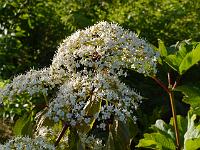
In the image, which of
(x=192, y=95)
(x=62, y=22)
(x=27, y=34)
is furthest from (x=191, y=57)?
(x=27, y=34)

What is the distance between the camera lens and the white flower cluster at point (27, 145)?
2084 millimetres

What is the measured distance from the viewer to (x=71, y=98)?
2.05 meters

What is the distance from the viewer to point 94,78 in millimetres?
2084

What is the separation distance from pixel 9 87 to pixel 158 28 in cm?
332

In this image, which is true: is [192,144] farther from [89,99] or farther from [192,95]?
[89,99]

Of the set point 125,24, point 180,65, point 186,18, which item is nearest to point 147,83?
point 125,24

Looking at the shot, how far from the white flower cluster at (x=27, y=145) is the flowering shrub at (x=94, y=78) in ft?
0.37

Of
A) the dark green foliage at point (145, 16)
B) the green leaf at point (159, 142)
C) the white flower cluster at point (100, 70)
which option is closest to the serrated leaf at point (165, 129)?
the green leaf at point (159, 142)

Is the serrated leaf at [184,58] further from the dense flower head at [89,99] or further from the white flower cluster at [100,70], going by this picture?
the dense flower head at [89,99]

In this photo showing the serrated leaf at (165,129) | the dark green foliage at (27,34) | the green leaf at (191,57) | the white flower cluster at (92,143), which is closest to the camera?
the green leaf at (191,57)

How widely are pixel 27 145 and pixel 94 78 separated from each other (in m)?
0.38

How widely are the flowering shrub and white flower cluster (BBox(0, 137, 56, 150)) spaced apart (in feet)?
0.37

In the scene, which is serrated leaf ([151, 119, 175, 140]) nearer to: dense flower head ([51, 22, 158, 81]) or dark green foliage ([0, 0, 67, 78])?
dense flower head ([51, 22, 158, 81])

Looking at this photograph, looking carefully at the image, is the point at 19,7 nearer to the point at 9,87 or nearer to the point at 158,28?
the point at 158,28
